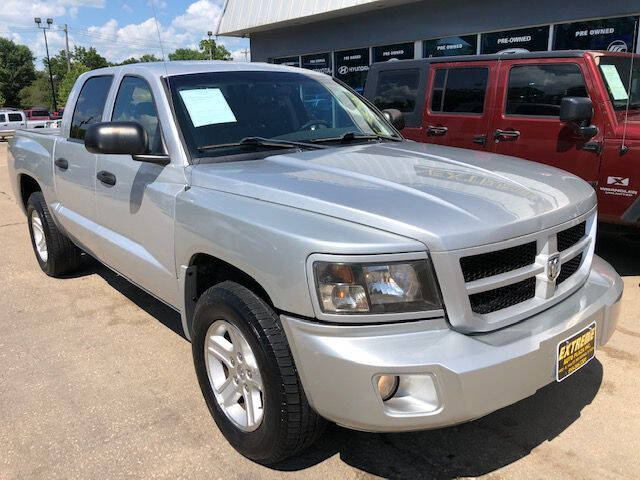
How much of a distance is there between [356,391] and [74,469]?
1.46 m

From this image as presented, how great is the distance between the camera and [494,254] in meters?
2.21

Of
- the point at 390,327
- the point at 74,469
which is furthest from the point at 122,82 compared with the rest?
the point at 390,327

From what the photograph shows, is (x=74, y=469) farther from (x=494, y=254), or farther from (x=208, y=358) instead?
(x=494, y=254)

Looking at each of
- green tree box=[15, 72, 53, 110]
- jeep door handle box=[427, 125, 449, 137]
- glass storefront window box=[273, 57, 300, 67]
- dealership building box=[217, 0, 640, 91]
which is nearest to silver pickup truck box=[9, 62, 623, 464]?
jeep door handle box=[427, 125, 449, 137]

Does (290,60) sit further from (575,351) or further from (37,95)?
(37,95)

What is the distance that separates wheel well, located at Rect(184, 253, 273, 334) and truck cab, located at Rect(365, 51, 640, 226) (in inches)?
138

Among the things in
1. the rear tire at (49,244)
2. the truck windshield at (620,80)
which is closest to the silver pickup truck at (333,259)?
the rear tire at (49,244)

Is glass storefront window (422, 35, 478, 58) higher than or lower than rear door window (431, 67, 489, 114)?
higher

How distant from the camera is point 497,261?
7.30ft

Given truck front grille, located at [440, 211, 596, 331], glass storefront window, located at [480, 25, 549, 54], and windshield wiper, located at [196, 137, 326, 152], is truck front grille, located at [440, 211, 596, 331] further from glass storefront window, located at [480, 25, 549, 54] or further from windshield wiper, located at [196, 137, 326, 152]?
glass storefront window, located at [480, 25, 549, 54]

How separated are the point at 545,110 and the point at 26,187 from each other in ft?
16.6

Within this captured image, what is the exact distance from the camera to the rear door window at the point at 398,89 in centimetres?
671

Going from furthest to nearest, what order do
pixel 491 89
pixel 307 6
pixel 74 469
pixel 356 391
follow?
pixel 307 6 < pixel 491 89 < pixel 74 469 < pixel 356 391

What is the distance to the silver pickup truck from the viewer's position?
206 centimetres
